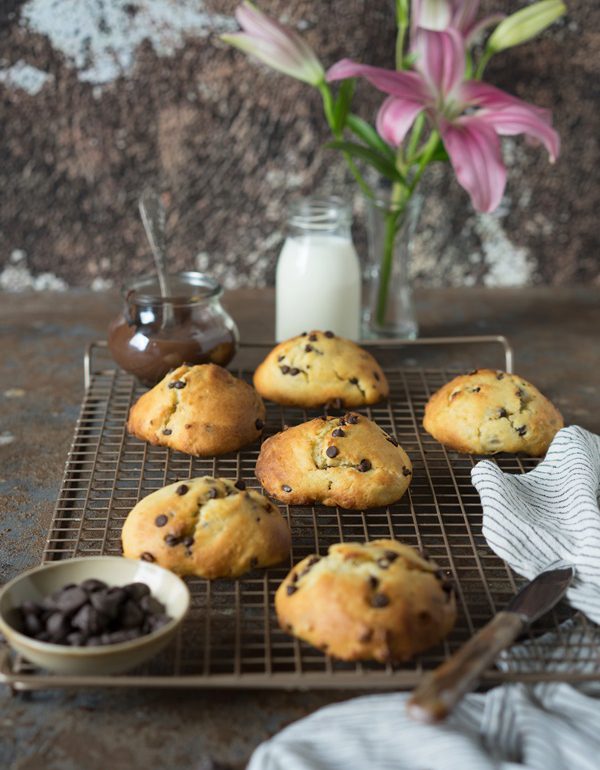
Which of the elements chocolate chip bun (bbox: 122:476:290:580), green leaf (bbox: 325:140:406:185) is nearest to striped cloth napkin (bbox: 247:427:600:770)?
chocolate chip bun (bbox: 122:476:290:580)

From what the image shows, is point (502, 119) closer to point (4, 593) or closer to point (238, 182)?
point (238, 182)

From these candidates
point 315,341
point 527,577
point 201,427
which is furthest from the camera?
point 315,341

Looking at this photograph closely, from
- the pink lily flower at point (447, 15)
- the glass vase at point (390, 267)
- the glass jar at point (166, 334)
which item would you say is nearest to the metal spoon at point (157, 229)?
the glass jar at point (166, 334)

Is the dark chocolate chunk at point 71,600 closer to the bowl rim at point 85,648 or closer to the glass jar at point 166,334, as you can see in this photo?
the bowl rim at point 85,648

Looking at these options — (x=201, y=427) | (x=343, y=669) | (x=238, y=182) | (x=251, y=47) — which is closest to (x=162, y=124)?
(x=238, y=182)

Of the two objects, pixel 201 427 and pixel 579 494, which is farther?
pixel 201 427

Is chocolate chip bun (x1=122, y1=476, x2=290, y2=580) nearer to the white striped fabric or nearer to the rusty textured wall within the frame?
the white striped fabric

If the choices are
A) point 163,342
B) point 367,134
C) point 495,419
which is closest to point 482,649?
point 495,419
